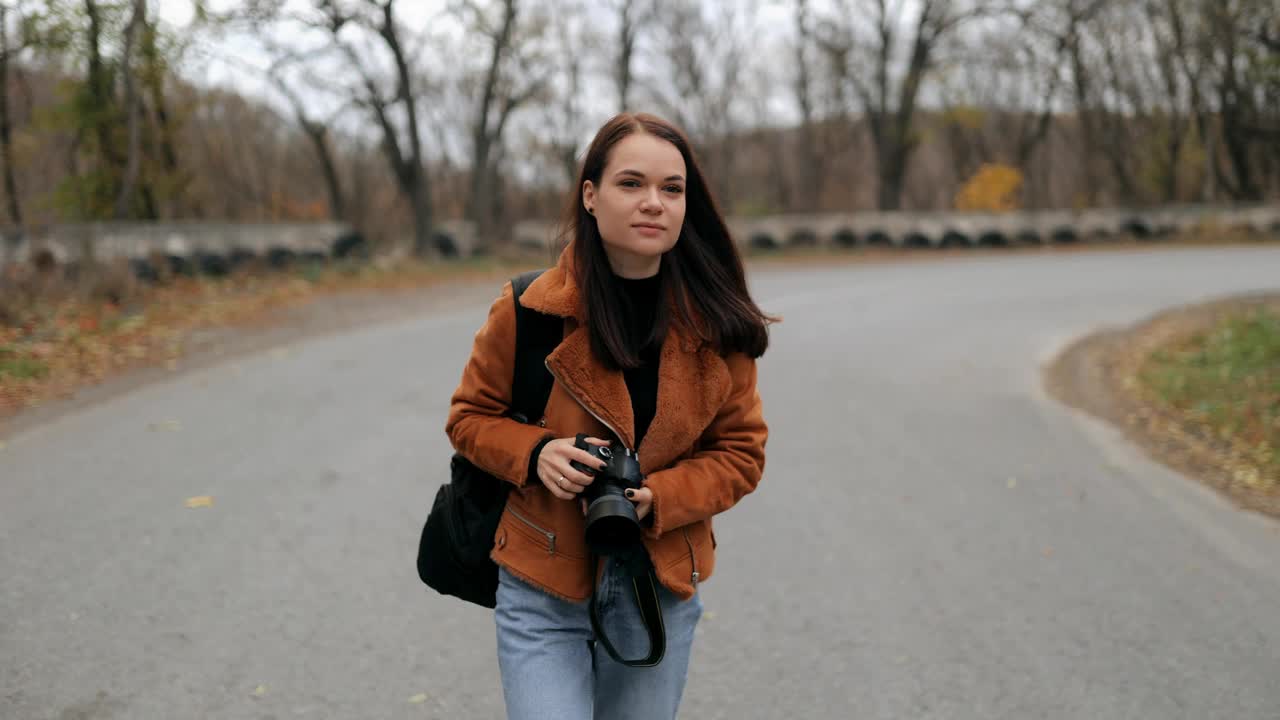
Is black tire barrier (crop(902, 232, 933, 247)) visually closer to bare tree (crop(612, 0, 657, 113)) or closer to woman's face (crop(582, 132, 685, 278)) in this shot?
bare tree (crop(612, 0, 657, 113))

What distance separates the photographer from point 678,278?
2379 millimetres

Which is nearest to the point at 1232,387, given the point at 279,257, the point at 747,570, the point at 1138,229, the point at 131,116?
the point at 747,570

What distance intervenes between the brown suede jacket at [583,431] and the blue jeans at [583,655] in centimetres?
5

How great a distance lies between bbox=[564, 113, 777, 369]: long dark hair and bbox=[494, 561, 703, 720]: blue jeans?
504 millimetres

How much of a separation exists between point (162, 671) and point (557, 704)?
2411mm

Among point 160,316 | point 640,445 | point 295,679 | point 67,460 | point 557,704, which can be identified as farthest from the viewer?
point 160,316

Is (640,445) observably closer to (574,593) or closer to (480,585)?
(574,593)

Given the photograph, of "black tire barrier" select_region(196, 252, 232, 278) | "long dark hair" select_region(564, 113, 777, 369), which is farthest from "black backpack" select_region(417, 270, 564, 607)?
"black tire barrier" select_region(196, 252, 232, 278)

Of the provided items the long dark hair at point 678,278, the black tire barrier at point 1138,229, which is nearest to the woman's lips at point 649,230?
the long dark hair at point 678,278

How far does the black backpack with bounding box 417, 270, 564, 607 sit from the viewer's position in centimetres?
234

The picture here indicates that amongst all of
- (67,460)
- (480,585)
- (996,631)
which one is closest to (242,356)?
(67,460)

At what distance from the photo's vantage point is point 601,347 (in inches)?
88.4

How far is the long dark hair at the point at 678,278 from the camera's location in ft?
7.50

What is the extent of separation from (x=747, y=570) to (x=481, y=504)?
3.00 metres
